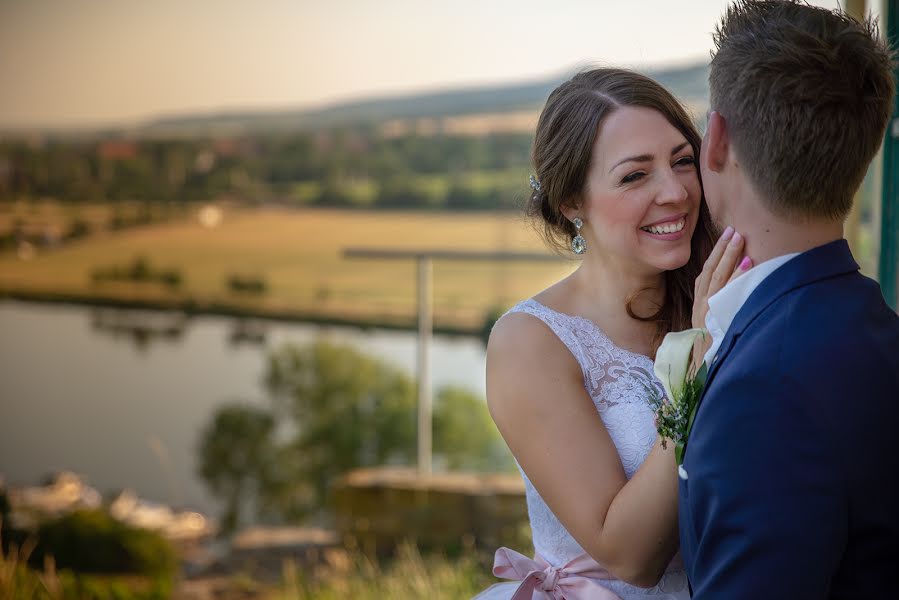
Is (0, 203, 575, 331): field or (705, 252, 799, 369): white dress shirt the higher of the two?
(705, 252, 799, 369): white dress shirt

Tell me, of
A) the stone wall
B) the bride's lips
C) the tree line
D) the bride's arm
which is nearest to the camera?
the bride's arm

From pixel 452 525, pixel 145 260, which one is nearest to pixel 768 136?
pixel 452 525

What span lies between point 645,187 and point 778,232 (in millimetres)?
590

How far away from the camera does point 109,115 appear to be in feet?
20.0

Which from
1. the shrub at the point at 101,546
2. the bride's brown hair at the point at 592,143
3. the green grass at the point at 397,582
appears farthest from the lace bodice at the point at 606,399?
the shrub at the point at 101,546

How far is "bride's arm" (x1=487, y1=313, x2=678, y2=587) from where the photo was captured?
1408 mm

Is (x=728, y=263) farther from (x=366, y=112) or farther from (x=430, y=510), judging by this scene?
(x=366, y=112)

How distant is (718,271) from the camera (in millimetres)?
1125

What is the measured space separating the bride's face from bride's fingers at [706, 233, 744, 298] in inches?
19.3

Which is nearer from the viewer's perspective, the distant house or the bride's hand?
the bride's hand

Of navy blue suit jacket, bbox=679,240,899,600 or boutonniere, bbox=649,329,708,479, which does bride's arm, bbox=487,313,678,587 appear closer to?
boutonniere, bbox=649,329,708,479

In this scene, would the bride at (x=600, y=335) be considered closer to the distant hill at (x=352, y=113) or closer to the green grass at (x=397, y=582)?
the green grass at (x=397, y=582)

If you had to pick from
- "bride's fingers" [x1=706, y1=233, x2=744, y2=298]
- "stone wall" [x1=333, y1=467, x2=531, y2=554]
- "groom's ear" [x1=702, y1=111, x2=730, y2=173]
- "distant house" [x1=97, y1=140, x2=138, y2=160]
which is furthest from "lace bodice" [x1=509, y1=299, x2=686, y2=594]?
"distant house" [x1=97, y1=140, x2=138, y2=160]

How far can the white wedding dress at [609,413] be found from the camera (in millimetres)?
1630
